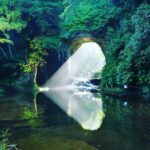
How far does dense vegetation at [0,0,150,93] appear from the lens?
827 inches

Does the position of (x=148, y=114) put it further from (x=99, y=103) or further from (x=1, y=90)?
(x=1, y=90)

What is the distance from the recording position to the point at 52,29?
27.4 metres

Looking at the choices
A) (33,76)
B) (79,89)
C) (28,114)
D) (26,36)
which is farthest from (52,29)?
(28,114)

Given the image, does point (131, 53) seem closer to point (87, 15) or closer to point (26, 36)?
point (87, 15)

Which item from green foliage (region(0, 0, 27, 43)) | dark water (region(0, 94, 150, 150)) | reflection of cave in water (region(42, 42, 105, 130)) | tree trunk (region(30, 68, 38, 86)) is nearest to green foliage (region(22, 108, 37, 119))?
dark water (region(0, 94, 150, 150))

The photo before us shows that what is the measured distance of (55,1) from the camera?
2786cm

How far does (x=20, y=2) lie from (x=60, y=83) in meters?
8.14

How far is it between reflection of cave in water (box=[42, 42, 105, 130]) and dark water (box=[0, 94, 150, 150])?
17.7 inches

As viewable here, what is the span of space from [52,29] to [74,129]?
17.2 meters

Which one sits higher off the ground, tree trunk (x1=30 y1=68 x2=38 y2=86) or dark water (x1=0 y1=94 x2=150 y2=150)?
tree trunk (x1=30 y1=68 x2=38 y2=86)

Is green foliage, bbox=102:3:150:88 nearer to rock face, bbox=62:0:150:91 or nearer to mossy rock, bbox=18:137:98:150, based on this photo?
rock face, bbox=62:0:150:91

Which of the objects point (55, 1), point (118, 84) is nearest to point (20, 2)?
Answer: point (55, 1)

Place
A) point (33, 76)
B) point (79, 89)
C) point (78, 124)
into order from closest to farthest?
point (78, 124)
point (33, 76)
point (79, 89)

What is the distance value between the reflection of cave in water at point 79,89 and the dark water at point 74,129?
1.47 ft
